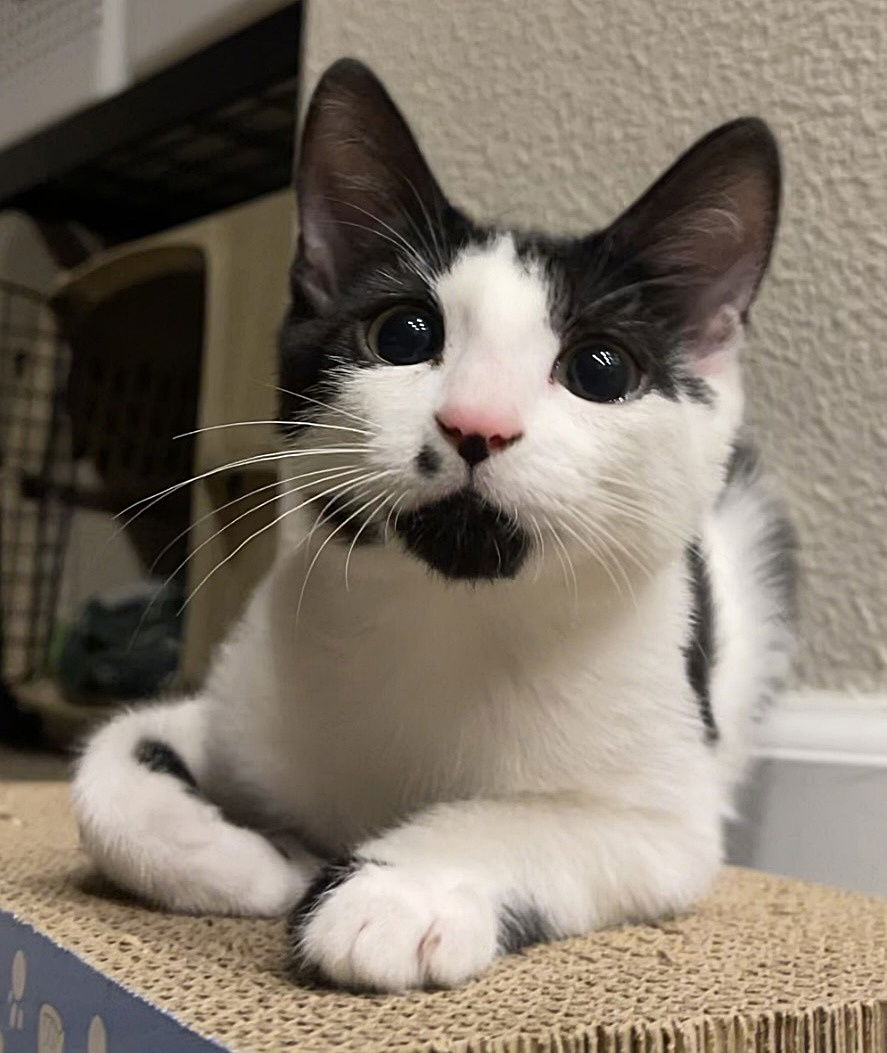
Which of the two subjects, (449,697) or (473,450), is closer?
(473,450)

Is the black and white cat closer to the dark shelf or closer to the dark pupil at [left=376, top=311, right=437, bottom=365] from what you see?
the dark pupil at [left=376, top=311, right=437, bottom=365]

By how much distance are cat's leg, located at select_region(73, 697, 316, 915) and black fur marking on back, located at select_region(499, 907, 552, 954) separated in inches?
5.2

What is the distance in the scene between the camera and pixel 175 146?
200cm

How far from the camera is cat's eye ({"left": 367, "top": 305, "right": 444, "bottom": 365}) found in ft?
2.45

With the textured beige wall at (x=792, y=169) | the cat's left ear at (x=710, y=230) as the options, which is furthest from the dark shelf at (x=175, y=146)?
the cat's left ear at (x=710, y=230)

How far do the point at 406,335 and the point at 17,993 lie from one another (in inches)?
19.0

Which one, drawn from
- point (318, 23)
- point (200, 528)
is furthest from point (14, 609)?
point (318, 23)

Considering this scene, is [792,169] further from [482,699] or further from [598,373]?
[482,699]

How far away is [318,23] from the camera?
1.50 m

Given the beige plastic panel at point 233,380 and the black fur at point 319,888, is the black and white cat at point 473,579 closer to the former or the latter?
the black fur at point 319,888

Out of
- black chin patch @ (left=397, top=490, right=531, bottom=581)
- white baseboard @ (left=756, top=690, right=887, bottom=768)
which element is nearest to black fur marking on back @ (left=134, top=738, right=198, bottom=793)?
black chin patch @ (left=397, top=490, right=531, bottom=581)

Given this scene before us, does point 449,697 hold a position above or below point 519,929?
above

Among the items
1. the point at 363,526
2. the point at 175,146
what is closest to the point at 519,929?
the point at 363,526

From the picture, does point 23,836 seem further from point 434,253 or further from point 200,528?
point 200,528
